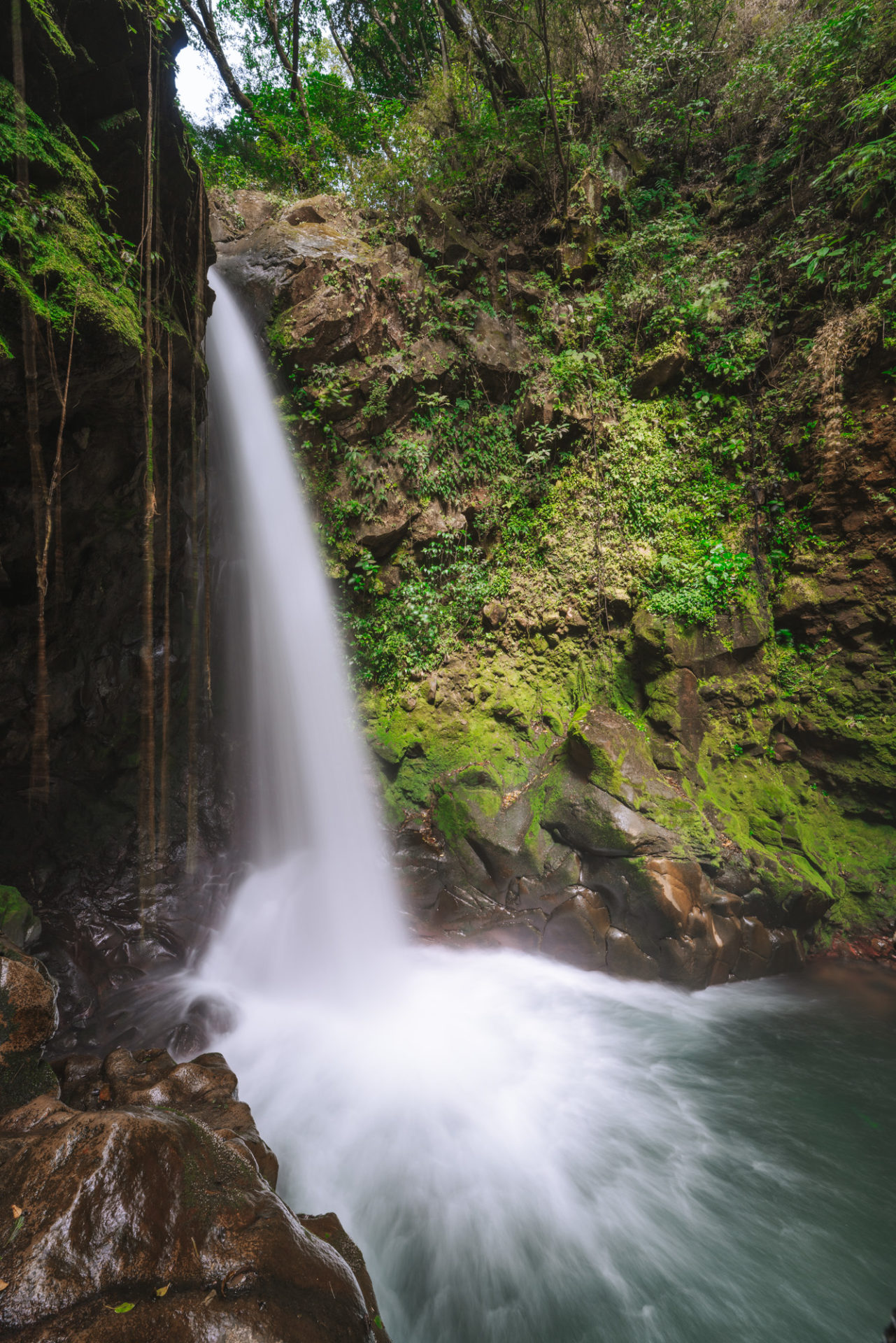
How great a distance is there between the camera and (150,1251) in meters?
1.64

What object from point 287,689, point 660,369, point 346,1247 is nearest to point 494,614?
point 287,689

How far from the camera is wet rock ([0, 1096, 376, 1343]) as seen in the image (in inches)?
57.2

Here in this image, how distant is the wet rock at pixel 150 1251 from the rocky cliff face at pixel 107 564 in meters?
3.39

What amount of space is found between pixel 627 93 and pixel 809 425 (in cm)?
733

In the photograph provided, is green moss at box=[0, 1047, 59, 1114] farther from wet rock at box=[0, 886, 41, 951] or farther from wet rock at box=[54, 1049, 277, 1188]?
wet rock at box=[0, 886, 41, 951]

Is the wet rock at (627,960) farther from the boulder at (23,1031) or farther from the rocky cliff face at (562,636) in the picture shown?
the boulder at (23,1031)

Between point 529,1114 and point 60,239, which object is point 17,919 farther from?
point 60,239

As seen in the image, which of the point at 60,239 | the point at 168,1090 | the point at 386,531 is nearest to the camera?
the point at 168,1090

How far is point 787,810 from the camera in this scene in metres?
6.02

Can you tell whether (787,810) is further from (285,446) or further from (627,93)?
(627,93)

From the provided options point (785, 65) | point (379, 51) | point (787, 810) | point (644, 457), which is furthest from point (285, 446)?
point (379, 51)

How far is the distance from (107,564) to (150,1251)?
4.93 m

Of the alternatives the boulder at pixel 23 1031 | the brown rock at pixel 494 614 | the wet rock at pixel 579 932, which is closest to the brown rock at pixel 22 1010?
the boulder at pixel 23 1031

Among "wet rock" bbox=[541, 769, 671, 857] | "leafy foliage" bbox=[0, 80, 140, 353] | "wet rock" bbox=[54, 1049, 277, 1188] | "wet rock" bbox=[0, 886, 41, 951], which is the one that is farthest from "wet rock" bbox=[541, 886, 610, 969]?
"leafy foliage" bbox=[0, 80, 140, 353]
